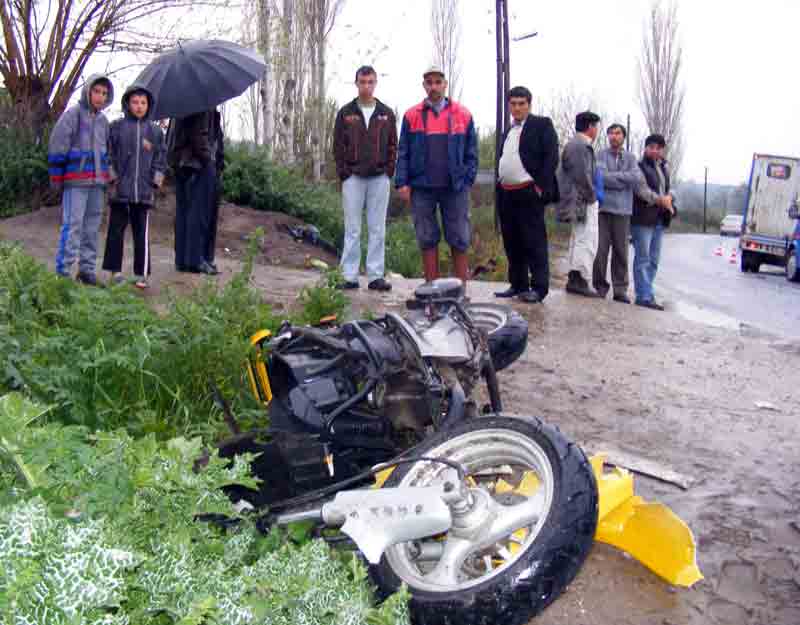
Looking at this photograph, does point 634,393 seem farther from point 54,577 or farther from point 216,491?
point 54,577

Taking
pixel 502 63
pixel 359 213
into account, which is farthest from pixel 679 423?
pixel 502 63

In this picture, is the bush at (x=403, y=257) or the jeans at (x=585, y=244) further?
the bush at (x=403, y=257)

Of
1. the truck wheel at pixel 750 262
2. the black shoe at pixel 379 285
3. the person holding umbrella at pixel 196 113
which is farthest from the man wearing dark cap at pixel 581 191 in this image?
the truck wheel at pixel 750 262

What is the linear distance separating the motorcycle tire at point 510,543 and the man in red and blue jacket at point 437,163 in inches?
185

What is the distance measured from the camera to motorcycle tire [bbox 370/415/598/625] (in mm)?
2643

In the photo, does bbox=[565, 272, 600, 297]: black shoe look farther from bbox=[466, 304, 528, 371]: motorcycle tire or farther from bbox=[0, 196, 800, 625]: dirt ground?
bbox=[466, 304, 528, 371]: motorcycle tire

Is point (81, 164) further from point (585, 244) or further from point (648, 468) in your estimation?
point (648, 468)

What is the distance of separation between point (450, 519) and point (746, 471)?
80.5 inches

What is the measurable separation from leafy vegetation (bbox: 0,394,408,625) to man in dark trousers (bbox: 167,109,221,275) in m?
5.83

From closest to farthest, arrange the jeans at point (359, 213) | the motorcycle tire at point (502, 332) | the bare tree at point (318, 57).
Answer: the motorcycle tire at point (502, 332), the jeans at point (359, 213), the bare tree at point (318, 57)

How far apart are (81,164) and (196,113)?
1.15m

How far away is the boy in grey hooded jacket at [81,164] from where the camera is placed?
7320 millimetres

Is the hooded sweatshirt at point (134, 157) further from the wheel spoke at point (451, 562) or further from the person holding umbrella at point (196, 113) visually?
the wheel spoke at point (451, 562)

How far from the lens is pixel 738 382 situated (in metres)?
6.00
